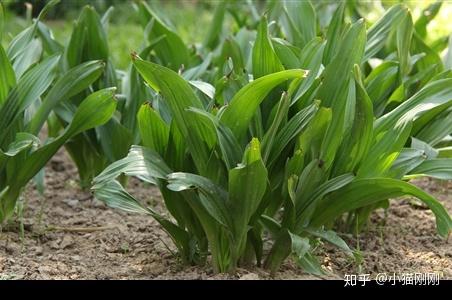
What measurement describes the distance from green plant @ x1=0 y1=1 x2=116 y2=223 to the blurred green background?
3.34m

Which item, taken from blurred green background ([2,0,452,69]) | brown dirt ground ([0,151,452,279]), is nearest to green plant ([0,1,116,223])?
brown dirt ground ([0,151,452,279])

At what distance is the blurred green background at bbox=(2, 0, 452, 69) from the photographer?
7.39 meters

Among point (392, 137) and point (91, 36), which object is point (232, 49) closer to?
point (91, 36)

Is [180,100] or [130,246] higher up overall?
[180,100]

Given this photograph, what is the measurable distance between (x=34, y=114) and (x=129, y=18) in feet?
19.1

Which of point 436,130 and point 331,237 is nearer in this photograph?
point 331,237

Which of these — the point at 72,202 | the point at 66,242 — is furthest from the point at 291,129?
the point at 72,202

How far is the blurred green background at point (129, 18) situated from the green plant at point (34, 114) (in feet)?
11.0

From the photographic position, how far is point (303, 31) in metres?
4.20

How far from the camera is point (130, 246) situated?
3.54 m

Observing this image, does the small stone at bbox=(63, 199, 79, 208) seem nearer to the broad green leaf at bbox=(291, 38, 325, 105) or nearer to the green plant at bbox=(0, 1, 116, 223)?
the green plant at bbox=(0, 1, 116, 223)

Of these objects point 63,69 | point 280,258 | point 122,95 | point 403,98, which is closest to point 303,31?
point 403,98

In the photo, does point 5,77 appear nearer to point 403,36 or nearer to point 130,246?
point 130,246

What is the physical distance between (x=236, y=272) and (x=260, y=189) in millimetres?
391
